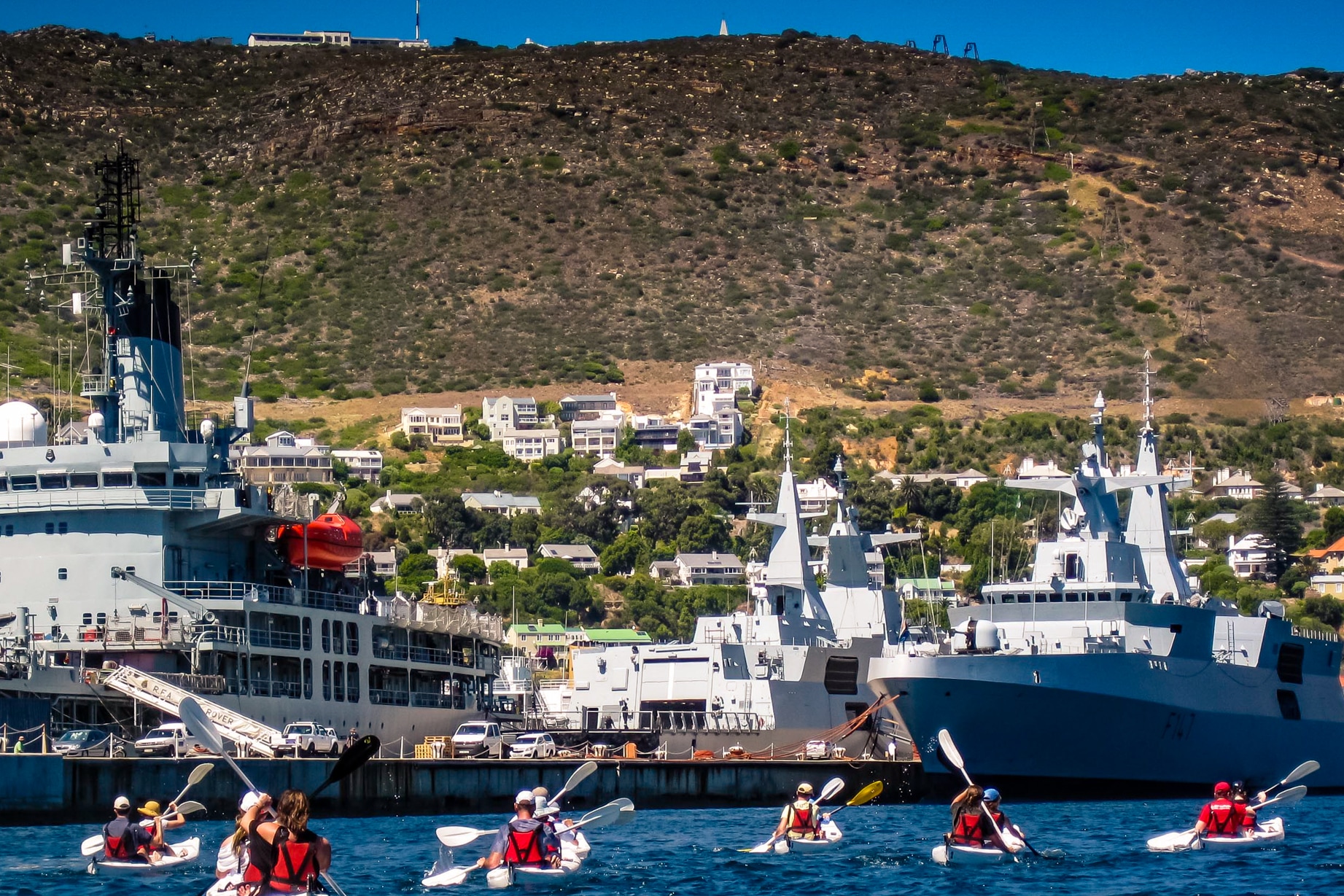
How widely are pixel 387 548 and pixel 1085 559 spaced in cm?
10705

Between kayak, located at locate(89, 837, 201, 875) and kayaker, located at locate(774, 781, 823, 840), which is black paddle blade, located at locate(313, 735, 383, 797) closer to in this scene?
kayak, located at locate(89, 837, 201, 875)

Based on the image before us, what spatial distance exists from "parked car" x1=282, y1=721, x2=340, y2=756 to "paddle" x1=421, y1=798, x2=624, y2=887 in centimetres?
1564

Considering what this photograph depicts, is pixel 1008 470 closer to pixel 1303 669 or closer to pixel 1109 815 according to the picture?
pixel 1303 669

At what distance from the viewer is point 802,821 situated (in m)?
46.1

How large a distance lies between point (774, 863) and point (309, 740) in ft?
59.7

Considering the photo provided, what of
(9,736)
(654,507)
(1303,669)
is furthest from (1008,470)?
(9,736)

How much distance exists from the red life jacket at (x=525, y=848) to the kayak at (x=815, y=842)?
27.1 feet

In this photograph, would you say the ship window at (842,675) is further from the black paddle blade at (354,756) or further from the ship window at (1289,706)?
the black paddle blade at (354,756)

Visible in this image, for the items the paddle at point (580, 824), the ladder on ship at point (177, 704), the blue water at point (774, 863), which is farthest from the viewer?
the ladder on ship at point (177, 704)

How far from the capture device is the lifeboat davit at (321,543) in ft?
217

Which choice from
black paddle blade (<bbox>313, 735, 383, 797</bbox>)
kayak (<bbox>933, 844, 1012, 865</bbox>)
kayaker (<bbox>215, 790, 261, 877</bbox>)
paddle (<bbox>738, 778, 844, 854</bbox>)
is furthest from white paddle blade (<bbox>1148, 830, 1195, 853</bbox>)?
kayaker (<bbox>215, 790, 261, 877</bbox>)

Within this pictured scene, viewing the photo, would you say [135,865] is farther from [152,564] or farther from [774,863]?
[152,564]

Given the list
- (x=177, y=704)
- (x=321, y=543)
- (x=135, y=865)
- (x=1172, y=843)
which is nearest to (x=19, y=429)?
(x=321, y=543)

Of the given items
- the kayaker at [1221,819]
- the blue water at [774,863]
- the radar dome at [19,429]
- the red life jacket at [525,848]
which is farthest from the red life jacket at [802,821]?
the radar dome at [19,429]
